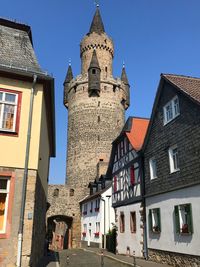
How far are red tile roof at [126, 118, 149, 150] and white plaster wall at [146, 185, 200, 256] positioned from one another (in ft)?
14.8

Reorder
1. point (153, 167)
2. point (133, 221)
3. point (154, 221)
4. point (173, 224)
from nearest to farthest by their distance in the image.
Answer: point (173, 224), point (154, 221), point (153, 167), point (133, 221)

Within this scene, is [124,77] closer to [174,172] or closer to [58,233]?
[58,233]

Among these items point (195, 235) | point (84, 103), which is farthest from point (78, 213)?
point (195, 235)

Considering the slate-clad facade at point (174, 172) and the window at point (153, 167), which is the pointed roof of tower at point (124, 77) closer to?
the slate-clad facade at point (174, 172)

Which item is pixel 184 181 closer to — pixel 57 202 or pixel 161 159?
pixel 161 159

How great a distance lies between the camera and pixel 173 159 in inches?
612

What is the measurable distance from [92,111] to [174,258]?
100ft

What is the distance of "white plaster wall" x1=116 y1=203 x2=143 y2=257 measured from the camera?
18.5 m

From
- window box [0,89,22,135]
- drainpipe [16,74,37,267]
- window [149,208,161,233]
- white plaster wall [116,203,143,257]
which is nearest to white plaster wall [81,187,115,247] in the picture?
white plaster wall [116,203,143,257]

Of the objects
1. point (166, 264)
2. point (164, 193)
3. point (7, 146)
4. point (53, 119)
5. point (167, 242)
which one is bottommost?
point (166, 264)

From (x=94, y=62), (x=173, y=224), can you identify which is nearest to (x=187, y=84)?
(x=173, y=224)

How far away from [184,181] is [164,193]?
2.18 metres

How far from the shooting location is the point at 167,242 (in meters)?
15.1

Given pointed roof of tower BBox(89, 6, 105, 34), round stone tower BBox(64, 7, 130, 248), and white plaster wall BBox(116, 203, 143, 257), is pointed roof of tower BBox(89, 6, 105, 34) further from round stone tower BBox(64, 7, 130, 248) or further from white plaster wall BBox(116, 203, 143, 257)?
white plaster wall BBox(116, 203, 143, 257)
